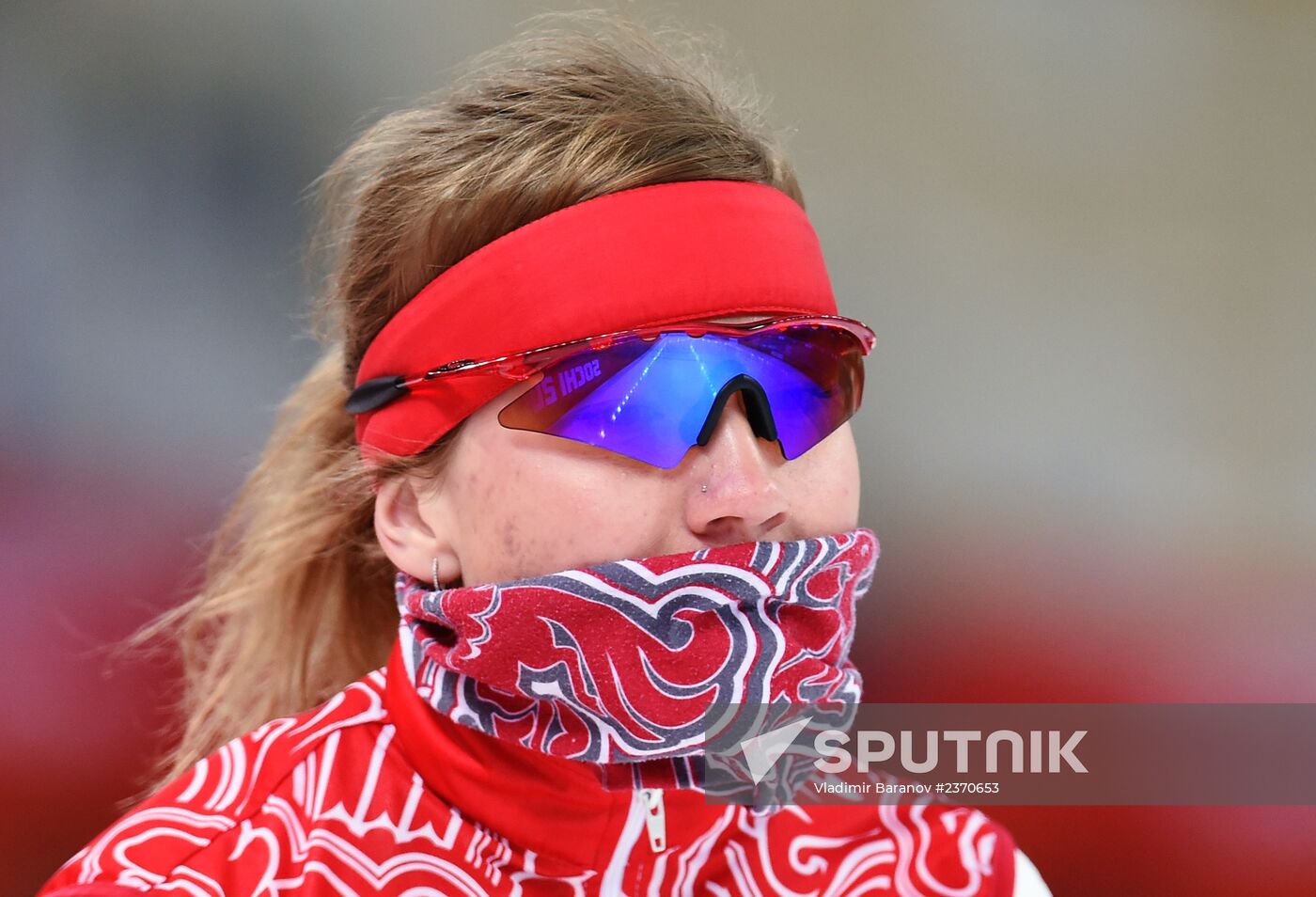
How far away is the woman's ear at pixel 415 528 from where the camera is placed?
117 centimetres

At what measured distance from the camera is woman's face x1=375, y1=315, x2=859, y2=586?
1.03m

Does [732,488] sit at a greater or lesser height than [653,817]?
greater

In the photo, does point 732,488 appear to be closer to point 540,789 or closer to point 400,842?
point 540,789

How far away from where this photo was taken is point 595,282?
107 centimetres

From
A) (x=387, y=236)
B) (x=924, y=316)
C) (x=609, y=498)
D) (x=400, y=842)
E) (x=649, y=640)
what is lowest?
(x=400, y=842)

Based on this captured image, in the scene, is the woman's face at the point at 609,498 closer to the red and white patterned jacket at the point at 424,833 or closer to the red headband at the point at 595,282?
the red headband at the point at 595,282

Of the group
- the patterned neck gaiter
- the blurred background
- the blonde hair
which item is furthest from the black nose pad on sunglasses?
the blurred background

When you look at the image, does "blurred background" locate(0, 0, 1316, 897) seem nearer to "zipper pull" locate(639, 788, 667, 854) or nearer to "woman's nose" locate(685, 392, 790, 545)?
"zipper pull" locate(639, 788, 667, 854)

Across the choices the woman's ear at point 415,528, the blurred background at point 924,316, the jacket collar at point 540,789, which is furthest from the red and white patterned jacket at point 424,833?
the blurred background at point 924,316

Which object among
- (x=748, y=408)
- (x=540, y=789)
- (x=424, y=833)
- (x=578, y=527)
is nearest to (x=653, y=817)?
(x=540, y=789)

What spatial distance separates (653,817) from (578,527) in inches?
14.2

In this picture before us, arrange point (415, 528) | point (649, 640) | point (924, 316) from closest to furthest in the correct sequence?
point (649, 640) < point (415, 528) < point (924, 316)

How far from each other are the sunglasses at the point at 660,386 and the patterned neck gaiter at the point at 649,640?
12 centimetres

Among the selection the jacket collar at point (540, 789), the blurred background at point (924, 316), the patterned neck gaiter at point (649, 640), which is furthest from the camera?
the blurred background at point (924, 316)
